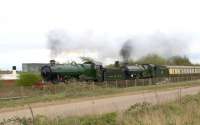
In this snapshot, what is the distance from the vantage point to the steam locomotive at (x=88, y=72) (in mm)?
52031

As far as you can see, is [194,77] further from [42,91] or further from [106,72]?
[42,91]

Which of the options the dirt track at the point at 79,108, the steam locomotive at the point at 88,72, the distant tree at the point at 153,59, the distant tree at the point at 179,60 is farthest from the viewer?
the distant tree at the point at 179,60

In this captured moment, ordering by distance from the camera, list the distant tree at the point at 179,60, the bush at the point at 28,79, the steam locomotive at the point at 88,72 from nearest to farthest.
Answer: the steam locomotive at the point at 88,72 → the bush at the point at 28,79 → the distant tree at the point at 179,60

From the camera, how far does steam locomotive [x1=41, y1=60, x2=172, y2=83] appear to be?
52.0 meters

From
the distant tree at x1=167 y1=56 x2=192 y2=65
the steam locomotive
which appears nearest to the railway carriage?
the steam locomotive

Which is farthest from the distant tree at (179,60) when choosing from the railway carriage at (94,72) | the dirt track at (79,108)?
the dirt track at (79,108)

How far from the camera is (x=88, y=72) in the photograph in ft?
183

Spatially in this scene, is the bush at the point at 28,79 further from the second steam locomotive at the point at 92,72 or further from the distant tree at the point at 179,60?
the distant tree at the point at 179,60

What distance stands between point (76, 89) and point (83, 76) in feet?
26.6

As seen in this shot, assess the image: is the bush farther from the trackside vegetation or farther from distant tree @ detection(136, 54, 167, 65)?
distant tree @ detection(136, 54, 167, 65)

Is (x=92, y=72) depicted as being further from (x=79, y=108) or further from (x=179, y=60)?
(x=179, y=60)

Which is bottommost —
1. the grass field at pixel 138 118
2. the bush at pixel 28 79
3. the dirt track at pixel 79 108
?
the dirt track at pixel 79 108

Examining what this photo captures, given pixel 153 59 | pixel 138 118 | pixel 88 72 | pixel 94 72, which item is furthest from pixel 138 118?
pixel 153 59

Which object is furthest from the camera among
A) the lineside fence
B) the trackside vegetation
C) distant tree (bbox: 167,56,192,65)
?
distant tree (bbox: 167,56,192,65)
